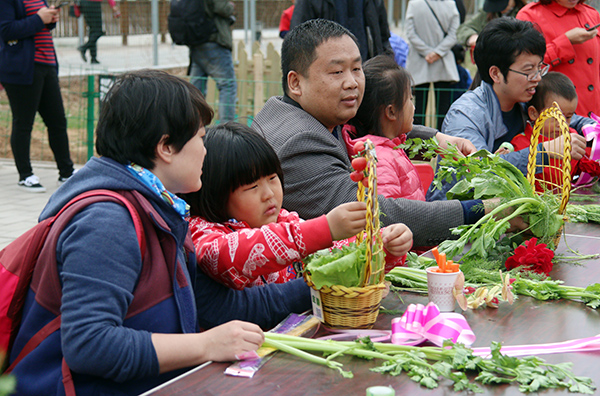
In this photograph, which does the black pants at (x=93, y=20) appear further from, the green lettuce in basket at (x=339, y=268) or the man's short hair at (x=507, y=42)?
the green lettuce in basket at (x=339, y=268)

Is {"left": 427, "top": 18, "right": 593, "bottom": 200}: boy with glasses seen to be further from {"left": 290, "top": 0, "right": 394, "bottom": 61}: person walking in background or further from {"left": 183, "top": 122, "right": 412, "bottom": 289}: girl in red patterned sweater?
{"left": 290, "top": 0, "right": 394, "bottom": 61}: person walking in background

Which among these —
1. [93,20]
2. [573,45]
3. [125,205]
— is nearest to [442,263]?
[125,205]

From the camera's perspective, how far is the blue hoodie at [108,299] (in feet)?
4.70

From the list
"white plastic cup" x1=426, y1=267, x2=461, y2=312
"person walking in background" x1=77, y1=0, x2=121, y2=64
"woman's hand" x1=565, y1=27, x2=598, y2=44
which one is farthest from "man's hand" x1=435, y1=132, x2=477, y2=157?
"person walking in background" x1=77, y1=0, x2=121, y2=64

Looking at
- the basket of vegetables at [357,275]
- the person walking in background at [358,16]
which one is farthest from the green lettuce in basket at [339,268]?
the person walking in background at [358,16]

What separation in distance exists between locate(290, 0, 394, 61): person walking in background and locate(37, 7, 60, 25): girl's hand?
2.29 metres

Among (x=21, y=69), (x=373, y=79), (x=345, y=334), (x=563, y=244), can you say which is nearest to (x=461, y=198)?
(x=563, y=244)

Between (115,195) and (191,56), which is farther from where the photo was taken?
(191,56)

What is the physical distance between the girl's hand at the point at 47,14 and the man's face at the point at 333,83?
4328 millimetres

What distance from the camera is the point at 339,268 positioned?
162cm

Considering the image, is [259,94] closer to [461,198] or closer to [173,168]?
[461,198]

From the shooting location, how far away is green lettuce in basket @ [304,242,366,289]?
63.7 inches

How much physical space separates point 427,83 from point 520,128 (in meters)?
4.00

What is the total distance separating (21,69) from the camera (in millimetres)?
6227
